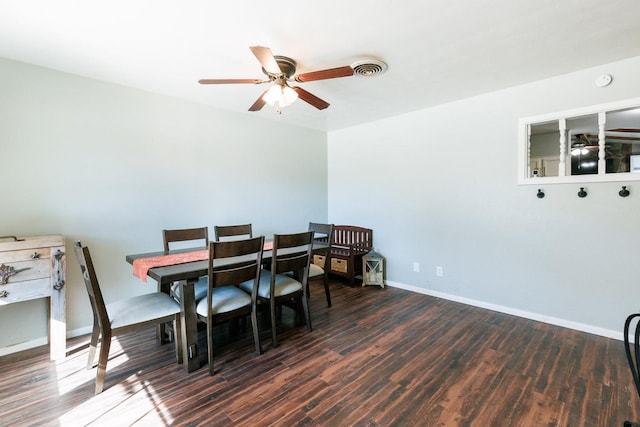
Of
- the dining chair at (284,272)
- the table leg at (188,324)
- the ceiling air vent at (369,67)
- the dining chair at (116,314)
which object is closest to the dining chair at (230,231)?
the dining chair at (284,272)

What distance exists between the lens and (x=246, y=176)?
4.01 meters

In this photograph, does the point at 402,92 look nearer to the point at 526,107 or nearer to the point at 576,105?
the point at 526,107

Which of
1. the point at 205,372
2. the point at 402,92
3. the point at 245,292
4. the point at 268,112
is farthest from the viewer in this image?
the point at 268,112

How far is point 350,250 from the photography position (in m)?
4.22

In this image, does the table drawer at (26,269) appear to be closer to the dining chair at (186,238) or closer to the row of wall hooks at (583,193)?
the dining chair at (186,238)

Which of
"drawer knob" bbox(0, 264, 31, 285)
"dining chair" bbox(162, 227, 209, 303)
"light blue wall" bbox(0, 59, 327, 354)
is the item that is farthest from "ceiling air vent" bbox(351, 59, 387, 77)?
"drawer knob" bbox(0, 264, 31, 285)

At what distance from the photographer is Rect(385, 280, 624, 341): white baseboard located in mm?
2651

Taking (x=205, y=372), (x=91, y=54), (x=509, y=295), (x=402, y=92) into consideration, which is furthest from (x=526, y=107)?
(x=91, y=54)

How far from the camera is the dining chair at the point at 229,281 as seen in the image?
6.78 ft

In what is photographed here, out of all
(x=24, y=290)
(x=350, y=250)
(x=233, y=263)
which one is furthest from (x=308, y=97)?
(x=24, y=290)

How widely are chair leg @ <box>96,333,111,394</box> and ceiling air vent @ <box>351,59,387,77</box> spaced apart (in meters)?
2.77

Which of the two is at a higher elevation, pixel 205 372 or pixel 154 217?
pixel 154 217

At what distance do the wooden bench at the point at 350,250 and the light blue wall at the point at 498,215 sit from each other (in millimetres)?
185

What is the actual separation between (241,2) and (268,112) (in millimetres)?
2209
